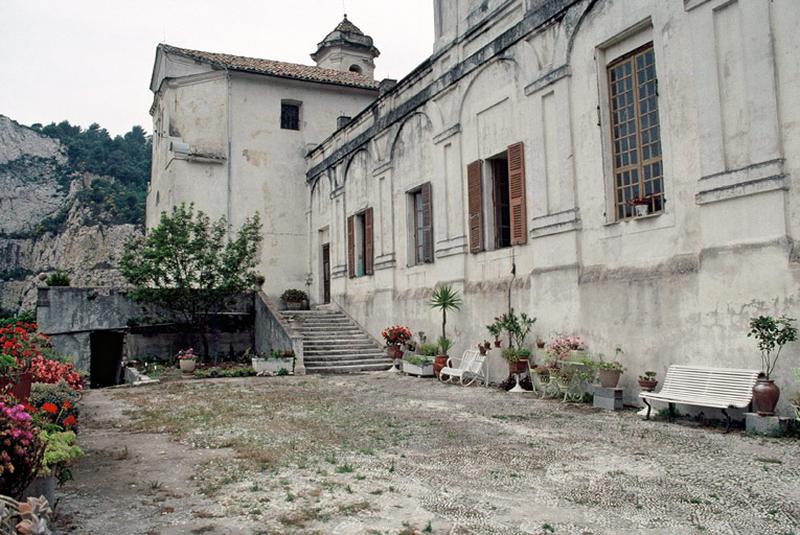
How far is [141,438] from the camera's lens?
730cm

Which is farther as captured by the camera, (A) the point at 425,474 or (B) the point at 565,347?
(B) the point at 565,347

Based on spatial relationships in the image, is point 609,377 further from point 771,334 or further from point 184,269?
point 184,269

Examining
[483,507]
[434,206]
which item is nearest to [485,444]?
[483,507]

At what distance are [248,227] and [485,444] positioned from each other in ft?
45.3

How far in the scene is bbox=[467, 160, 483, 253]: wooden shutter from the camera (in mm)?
13414

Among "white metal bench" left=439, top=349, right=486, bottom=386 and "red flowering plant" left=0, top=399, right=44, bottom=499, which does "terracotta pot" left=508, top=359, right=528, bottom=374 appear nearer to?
"white metal bench" left=439, top=349, right=486, bottom=386

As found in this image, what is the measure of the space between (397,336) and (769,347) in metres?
9.75

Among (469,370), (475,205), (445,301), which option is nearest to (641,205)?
(475,205)

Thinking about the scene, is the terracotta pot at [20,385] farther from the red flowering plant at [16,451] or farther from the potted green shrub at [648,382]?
the potted green shrub at [648,382]

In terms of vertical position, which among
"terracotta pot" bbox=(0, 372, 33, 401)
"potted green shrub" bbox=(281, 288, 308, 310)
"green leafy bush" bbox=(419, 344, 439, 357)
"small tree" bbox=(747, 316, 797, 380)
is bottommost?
"green leafy bush" bbox=(419, 344, 439, 357)

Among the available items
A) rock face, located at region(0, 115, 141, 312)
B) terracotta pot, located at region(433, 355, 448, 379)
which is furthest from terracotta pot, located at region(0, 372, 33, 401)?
rock face, located at region(0, 115, 141, 312)

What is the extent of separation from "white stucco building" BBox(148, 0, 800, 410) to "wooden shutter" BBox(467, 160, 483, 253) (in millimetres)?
46

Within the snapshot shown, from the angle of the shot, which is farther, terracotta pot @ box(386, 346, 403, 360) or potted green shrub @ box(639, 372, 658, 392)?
terracotta pot @ box(386, 346, 403, 360)

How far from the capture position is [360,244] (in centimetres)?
1953
